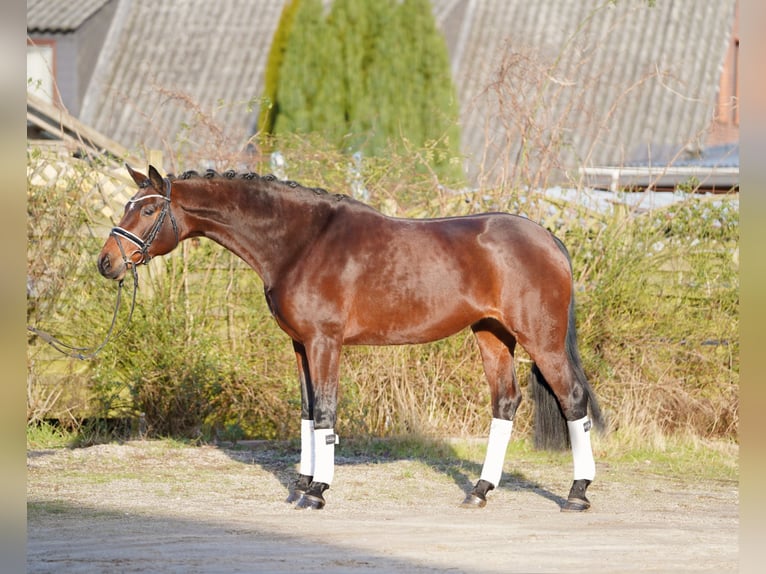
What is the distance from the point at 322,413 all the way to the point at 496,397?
1158mm

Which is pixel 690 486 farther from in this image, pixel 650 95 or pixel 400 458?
pixel 650 95

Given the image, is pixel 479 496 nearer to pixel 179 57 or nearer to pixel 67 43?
pixel 67 43

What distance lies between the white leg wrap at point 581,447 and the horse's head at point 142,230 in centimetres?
265

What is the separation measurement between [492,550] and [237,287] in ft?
15.3

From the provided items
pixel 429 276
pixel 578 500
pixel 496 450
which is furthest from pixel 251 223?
pixel 578 500

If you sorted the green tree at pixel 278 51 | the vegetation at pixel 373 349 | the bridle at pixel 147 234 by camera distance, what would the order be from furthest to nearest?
the green tree at pixel 278 51, the vegetation at pixel 373 349, the bridle at pixel 147 234

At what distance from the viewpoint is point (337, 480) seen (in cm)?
724

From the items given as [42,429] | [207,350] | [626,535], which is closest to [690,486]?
[626,535]

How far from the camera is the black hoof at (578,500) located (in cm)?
628

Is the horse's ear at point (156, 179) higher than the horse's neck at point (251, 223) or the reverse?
higher

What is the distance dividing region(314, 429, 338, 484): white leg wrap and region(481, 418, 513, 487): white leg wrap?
97 centimetres

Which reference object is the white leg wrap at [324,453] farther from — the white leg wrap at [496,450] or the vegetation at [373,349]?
the vegetation at [373,349]

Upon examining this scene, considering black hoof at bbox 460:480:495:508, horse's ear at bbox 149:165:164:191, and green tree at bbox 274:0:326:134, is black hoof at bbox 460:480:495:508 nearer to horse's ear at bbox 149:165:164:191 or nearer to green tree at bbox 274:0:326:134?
horse's ear at bbox 149:165:164:191

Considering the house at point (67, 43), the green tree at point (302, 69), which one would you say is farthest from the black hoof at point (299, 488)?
the house at point (67, 43)
